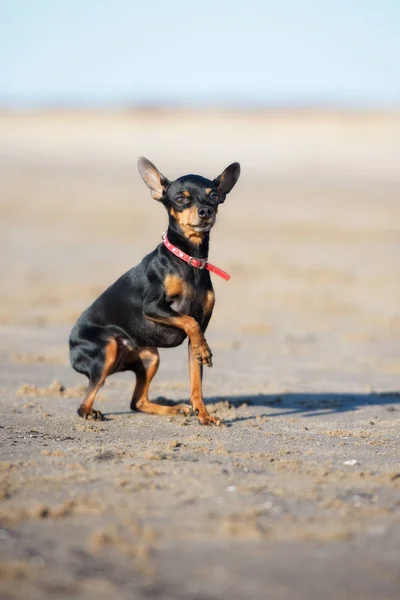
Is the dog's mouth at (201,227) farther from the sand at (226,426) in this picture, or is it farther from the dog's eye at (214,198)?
the sand at (226,426)

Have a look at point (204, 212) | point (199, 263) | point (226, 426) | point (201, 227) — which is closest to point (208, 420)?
point (226, 426)

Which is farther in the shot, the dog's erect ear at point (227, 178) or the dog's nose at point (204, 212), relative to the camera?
the dog's erect ear at point (227, 178)

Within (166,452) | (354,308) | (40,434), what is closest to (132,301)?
(40,434)

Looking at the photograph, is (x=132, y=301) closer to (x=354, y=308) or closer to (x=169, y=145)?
(x=354, y=308)

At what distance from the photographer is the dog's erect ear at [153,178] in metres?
7.03

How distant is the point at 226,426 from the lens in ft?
21.9

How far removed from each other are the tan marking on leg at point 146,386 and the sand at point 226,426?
20 centimetres

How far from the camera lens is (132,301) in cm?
699

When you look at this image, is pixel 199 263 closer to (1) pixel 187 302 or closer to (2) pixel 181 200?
(1) pixel 187 302

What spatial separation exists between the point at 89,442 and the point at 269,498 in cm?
178

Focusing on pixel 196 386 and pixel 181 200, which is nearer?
pixel 181 200

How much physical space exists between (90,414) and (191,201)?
1723 millimetres

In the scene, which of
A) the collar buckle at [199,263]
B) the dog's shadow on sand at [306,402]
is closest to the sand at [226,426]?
the dog's shadow on sand at [306,402]

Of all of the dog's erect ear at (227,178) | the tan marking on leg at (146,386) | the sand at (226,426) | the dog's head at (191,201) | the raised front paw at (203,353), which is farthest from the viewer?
the tan marking on leg at (146,386)
